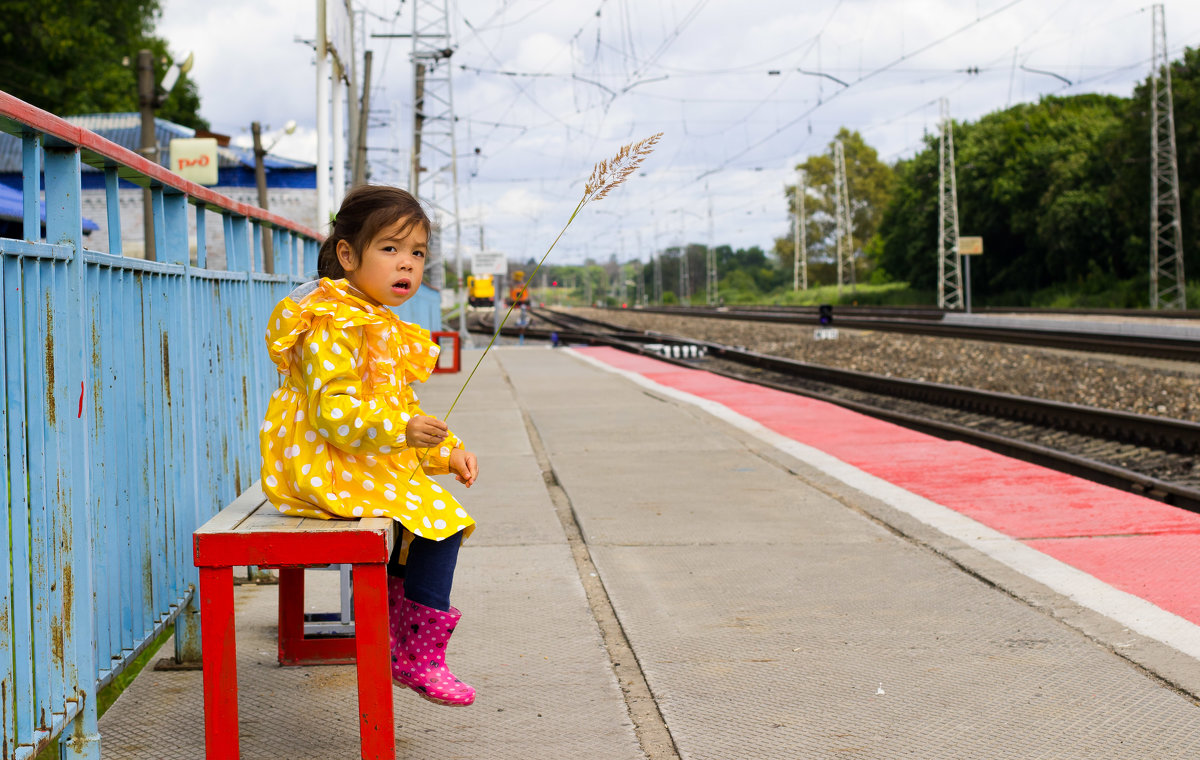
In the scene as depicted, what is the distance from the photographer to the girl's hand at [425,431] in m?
2.58

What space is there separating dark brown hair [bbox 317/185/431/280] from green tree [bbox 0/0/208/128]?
27.7m

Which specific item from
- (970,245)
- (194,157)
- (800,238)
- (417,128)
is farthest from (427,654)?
(800,238)

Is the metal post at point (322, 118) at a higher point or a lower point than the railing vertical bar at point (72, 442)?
higher

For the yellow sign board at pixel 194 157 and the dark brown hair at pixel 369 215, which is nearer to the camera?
Result: the dark brown hair at pixel 369 215

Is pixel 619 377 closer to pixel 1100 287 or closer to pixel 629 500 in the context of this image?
pixel 629 500

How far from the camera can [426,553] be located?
2.85 meters

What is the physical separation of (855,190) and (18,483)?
345 feet

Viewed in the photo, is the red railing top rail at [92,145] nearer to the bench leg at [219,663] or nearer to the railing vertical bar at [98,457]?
the railing vertical bar at [98,457]

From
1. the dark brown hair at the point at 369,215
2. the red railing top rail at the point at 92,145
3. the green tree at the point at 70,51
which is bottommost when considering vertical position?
the dark brown hair at the point at 369,215

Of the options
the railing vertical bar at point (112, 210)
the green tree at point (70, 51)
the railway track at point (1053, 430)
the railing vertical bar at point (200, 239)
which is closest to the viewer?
the railing vertical bar at point (112, 210)

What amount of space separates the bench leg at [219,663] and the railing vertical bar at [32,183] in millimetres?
780

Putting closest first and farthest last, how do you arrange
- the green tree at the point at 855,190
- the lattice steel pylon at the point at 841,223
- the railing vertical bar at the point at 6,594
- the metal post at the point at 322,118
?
the railing vertical bar at the point at 6,594 → the metal post at the point at 322,118 → the lattice steel pylon at the point at 841,223 → the green tree at the point at 855,190

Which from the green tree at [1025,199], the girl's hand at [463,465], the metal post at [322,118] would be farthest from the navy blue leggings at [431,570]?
the green tree at [1025,199]

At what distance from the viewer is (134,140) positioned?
36.1m
